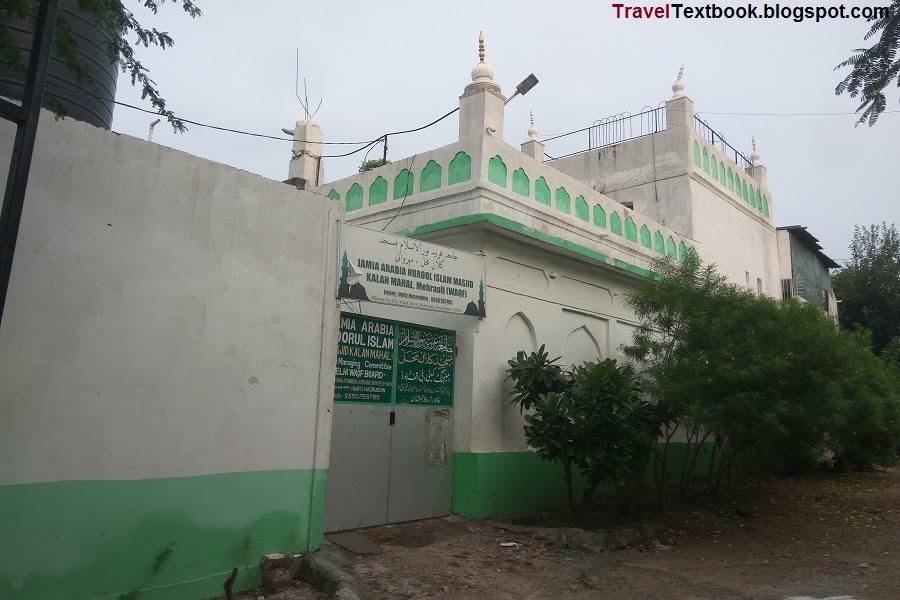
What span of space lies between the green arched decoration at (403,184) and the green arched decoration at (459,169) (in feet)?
2.29

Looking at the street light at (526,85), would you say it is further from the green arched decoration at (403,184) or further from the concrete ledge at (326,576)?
the concrete ledge at (326,576)

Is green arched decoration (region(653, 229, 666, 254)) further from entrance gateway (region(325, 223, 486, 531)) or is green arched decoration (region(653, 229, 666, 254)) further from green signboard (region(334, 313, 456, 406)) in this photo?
green signboard (region(334, 313, 456, 406))

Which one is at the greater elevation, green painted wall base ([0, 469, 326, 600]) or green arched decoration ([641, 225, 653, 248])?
green arched decoration ([641, 225, 653, 248])

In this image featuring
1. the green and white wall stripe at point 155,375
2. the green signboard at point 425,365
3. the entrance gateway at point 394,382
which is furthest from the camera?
the green signboard at point 425,365

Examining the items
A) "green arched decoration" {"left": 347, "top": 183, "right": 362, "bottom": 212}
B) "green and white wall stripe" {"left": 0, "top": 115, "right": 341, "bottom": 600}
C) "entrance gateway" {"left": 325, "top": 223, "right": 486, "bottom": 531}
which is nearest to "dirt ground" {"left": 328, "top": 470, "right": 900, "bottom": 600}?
"entrance gateway" {"left": 325, "top": 223, "right": 486, "bottom": 531}

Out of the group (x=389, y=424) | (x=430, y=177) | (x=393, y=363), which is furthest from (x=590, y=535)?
(x=430, y=177)

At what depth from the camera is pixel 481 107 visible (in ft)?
28.3

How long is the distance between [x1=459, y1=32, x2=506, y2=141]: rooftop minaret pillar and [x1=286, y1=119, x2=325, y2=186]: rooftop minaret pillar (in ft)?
10.1

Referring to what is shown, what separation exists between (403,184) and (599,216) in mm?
3273

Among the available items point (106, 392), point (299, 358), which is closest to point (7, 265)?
point (106, 392)

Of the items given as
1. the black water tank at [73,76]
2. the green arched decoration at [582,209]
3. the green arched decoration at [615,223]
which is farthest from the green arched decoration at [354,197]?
the black water tank at [73,76]

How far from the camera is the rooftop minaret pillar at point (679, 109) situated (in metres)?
13.4

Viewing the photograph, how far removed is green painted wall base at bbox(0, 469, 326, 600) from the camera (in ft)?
13.8

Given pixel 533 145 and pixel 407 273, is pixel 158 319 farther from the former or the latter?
pixel 533 145
